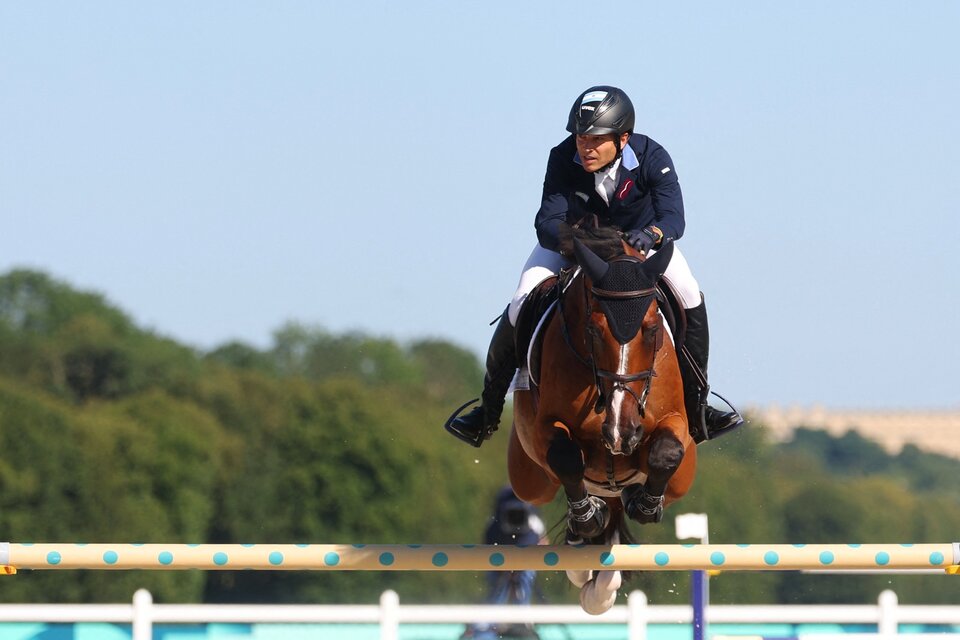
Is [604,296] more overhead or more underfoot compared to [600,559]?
more overhead

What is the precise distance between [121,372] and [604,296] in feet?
157

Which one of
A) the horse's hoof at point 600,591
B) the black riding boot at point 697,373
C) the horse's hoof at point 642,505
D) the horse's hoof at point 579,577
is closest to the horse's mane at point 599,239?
the black riding boot at point 697,373

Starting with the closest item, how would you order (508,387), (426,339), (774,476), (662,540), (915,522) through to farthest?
1. (508,387)
2. (662,540)
3. (774,476)
4. (915,522)
5. (426,339)

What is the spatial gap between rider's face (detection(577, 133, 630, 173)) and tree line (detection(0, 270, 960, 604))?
16.5 meters

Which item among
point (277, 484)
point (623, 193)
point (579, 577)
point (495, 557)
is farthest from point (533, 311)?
point (277, 484)

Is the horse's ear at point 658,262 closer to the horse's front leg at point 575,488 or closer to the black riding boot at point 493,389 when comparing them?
the horse's front leg at point 575,488

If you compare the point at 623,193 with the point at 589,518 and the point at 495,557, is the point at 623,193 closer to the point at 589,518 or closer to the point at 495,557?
the point at 589,518

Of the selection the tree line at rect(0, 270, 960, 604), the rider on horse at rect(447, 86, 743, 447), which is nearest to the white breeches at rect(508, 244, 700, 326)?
the rider on horse at rect(447, 86, 743, 447)

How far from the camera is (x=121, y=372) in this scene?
5244cm

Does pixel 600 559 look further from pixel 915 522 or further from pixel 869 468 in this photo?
pixel 869 468

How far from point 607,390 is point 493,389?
153cm

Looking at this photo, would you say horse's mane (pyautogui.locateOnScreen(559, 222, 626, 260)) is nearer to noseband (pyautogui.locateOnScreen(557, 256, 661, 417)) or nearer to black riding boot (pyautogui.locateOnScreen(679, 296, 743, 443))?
noseband (pyautogui.locateOnScreen(557, 256, 661, 417))

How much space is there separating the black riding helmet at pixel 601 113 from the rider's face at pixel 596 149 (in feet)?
0.11

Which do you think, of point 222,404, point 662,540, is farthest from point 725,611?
point 222,404
